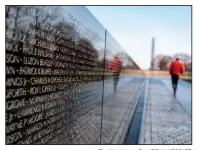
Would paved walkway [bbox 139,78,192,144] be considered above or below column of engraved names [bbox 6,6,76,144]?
below

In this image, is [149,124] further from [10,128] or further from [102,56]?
[10,128]

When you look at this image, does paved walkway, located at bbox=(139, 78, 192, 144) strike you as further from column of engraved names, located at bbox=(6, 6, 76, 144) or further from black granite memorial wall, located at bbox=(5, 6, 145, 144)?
column of engraved names, located at bbox=(6, 6, 76, 144)

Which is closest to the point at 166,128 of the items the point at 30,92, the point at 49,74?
the point at 49,74

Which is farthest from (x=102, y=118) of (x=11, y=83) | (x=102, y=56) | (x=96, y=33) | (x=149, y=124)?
(x=149, y=124)

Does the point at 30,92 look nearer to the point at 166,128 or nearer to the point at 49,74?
the point at 49,74

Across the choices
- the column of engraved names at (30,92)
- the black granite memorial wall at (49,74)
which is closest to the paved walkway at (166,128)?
the black granite memorial wall at (49,74)

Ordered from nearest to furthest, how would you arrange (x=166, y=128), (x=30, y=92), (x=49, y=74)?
(x=30, y=92)
(x=49, y=74)
(x=166, y=128)

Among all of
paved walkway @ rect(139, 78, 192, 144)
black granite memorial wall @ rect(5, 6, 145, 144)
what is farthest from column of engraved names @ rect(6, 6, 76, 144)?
paved walkway @ rect(139, 78, 192, 144)

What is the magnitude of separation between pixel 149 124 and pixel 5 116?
6.49 meters

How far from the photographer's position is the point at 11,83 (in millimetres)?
1686

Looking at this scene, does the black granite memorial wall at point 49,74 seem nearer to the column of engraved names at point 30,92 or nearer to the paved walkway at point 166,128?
the column of engraved names at point 30,92

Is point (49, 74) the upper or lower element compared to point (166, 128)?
upper
